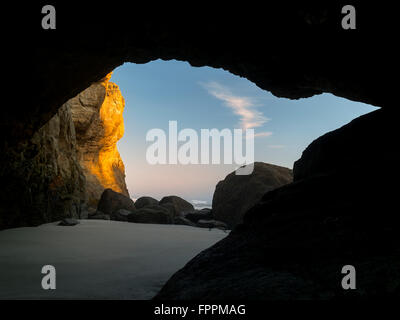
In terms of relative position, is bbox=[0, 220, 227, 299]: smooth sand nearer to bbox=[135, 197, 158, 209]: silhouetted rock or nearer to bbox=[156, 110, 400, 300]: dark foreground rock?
bbox=[156, 110, 400, 300]: dark foreground rock

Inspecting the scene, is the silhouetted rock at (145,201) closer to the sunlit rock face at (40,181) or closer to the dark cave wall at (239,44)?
the sunlit rock face at (40,181)

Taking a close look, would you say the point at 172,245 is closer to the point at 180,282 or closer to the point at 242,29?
the point at 180,282

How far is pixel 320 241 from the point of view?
5.09ft

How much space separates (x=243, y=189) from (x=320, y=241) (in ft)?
28.8

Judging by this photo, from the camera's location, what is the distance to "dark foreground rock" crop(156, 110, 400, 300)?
1.21m

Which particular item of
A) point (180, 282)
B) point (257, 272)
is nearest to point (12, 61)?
point (180, 282)

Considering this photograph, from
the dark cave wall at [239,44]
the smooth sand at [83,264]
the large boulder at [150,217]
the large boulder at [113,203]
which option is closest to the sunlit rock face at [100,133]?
the large boulder at [113,203]

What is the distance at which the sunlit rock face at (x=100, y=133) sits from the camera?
17.3 meters

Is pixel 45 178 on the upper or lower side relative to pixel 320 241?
upper

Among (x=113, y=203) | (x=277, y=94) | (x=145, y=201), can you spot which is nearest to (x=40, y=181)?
(x=277, y=94)

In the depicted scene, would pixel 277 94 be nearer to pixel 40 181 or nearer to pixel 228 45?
pixel 228 45

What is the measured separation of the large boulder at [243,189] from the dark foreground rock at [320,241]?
24.5 ft

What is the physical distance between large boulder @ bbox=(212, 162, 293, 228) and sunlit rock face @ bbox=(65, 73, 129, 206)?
28.2ft

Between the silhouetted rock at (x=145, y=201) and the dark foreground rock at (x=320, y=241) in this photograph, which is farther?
the silhouetted rock at (x=145, y=201)
